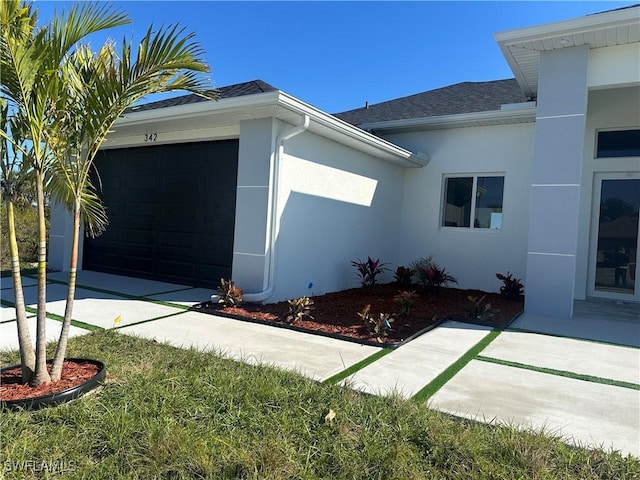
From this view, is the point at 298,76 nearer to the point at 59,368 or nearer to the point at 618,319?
the point at 618,319

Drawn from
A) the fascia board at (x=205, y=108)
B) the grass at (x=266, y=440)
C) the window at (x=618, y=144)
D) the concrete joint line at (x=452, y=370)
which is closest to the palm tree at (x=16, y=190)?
the grass at (x=266, y=440)

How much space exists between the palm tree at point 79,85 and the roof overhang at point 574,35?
5045 mm

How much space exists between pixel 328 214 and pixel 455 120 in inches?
141

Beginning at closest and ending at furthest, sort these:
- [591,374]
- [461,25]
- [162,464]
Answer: [162,464], [591,374], [461,25]

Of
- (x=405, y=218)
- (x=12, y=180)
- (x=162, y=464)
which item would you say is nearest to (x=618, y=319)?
(x=405, y=218)

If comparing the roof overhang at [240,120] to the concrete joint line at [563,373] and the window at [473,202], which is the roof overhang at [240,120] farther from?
the concrete joint line at [563,373]

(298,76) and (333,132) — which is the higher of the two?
(298,76)

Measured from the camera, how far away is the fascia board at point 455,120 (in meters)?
8.33

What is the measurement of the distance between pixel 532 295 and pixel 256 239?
431cm

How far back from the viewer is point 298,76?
1216 centimetres

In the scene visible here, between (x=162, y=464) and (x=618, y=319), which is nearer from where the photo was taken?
(x=162, y=464)

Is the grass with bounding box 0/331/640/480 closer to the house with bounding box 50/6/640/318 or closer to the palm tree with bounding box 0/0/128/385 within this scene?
the palm tree with bounding box 0/0/128/385

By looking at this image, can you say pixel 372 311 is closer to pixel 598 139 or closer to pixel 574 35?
pixel 574 35

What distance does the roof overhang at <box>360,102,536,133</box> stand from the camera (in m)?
8.32
